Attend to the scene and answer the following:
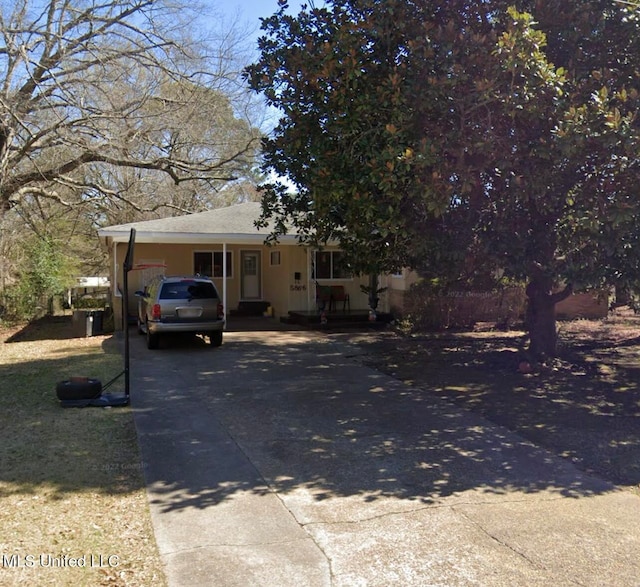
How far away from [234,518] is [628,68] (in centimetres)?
688

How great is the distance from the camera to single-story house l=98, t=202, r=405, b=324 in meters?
15.9

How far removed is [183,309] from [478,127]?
300 inches

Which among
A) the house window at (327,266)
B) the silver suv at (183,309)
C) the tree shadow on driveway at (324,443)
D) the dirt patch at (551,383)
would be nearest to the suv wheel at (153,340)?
the silver suv at (183,309)

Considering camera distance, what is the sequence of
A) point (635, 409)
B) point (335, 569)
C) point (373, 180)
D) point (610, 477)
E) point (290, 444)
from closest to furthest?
point (335, 569) → point (610, 477) → point (290, 444) → point (373, 180) → point (635, 409)

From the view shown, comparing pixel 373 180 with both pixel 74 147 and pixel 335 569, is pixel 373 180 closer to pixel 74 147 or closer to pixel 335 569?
pixel 335 569

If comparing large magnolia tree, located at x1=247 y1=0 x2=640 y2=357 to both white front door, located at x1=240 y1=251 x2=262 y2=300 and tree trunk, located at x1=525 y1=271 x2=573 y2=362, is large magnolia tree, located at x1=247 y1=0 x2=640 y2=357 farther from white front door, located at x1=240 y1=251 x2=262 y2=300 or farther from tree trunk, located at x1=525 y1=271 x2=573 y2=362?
white front door, located at x1=240 y1=251 x2=262 y2=300

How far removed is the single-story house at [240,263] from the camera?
15891 mm

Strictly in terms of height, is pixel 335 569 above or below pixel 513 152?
below

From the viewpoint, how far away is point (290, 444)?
6.09 meters

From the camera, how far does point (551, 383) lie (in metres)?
9.08

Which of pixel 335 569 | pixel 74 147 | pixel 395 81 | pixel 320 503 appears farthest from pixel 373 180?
pixel 74 147

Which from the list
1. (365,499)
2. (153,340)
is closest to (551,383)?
(365,499)

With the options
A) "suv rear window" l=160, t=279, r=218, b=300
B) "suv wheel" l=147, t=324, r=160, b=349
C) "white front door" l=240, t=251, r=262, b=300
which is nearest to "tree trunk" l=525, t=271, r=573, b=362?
"suv rear window" l=160, t=279, r=218, b=300

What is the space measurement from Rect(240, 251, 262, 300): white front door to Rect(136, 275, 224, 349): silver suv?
7346 millimetres
